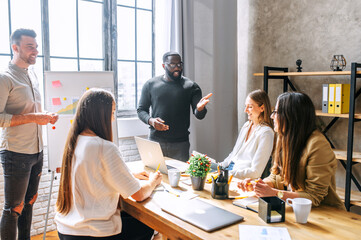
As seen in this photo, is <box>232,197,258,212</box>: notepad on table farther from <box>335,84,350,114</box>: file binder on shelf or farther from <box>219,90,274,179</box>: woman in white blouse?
<box>335,84,350,114</box>: file binder on shelf

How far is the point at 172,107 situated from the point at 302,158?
1639 millimetres

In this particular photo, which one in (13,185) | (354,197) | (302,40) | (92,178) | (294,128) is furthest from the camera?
(302,40)

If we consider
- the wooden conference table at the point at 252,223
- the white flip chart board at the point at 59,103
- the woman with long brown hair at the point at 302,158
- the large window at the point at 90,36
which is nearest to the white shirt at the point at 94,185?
the wooden conference table at the point at 252,223

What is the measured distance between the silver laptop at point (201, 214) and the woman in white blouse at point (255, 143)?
66 centimetres

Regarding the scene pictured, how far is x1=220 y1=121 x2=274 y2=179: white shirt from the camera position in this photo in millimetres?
2139

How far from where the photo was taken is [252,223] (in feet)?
4.47

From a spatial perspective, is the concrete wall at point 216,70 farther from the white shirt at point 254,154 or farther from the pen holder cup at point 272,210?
the pen holder cup at point 272,210

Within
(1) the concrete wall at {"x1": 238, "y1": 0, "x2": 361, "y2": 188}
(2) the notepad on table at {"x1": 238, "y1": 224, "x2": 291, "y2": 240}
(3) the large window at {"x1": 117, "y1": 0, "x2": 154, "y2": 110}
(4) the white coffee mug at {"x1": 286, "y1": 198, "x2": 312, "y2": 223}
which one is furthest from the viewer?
(3) the large window at {"x1": 117, "y1": 0, "x2": 154, "y2": 110}

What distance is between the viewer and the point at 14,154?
233cm

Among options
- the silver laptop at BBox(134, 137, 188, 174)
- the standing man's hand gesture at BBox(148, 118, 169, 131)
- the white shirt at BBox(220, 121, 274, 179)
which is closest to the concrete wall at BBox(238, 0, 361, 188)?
the white shirt at BBox(220, 121, 274, 179)

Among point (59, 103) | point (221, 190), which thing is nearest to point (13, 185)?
point (59, 103)

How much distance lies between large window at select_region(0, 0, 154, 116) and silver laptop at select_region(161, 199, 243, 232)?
2.24 m

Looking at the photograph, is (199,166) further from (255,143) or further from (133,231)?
(255,143)

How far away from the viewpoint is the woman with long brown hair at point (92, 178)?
4.97 ft
